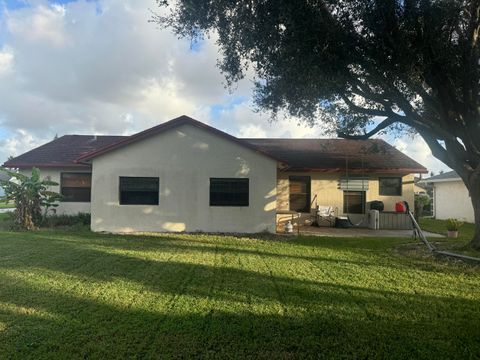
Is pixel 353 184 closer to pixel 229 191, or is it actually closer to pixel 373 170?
pixel 373 170

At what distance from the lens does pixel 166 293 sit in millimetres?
6668

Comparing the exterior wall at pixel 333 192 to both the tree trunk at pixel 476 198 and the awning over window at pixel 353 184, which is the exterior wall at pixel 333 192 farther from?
the tree trunk at pixel 476 198

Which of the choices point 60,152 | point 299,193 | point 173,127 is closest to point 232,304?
point 173,127

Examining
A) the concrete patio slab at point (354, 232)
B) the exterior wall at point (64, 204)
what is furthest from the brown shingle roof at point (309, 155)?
the concrete patio slab at point (354, 232)

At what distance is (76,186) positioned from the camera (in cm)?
1800

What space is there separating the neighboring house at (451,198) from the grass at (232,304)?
14883 mm

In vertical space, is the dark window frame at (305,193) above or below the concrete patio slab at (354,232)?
above

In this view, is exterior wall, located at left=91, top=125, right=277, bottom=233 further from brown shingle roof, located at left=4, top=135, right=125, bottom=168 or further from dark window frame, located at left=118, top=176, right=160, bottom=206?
brown shingle roof, located at left=4, top=135, right=125, bottom=168

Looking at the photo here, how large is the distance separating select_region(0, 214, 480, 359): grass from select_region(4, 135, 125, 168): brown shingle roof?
793cm

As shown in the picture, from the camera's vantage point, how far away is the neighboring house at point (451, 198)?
2292cm

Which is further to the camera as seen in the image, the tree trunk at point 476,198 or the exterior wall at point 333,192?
the exterior wall at point 333,192

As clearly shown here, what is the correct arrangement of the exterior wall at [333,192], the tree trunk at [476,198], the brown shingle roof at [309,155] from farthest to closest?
the exterior wall at [333,192], the brown shingle roof at [309,155], the tree trunk at [476,198]

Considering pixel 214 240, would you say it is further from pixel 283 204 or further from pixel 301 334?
pixel 301 334

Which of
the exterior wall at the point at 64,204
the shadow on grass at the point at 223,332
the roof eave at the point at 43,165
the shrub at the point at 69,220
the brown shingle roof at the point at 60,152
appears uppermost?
the brown shingle roof at the point at 60,152
